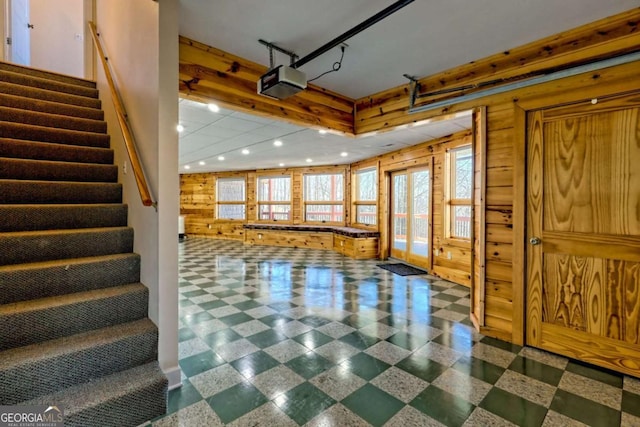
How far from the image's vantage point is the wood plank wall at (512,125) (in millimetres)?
2244

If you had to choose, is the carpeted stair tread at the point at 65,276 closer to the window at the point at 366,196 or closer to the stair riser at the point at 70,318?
the stair riser at the point at 70,318

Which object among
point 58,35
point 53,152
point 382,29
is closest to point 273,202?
point 58,35

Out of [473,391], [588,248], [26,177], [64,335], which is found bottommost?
[473,391]

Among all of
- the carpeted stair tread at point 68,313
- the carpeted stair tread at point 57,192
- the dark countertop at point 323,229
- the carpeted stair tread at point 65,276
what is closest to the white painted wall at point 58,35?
the carpeted stair tread at point 57,192

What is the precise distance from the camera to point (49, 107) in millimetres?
3186

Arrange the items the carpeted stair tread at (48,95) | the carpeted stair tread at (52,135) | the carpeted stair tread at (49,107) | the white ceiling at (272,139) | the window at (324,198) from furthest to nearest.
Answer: the window at (324,198), the white ceiling at (272,139), the carpeted stair tread at (48,95), the carpeted stair tread at (49,107), the carpeted stair tread at (52,135)

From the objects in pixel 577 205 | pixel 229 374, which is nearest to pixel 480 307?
pixel 577 205

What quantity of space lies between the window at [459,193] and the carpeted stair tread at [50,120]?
16.6 feet

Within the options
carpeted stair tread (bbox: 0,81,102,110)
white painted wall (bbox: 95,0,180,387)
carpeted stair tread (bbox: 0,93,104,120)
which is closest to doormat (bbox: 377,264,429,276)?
white painted wall (bbox: 95,0,180,387)

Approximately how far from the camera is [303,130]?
171 inches

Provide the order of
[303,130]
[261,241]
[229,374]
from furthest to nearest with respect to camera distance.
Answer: [261,241], [303,130], [229,374]

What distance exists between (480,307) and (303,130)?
324cm

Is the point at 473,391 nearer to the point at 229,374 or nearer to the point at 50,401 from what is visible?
the point at 229,374

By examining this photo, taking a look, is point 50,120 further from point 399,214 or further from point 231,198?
point 231,198
